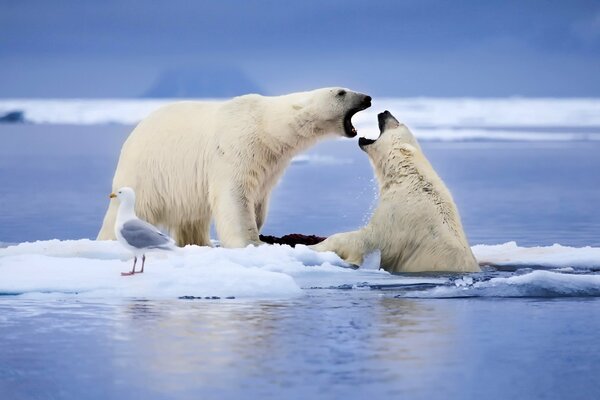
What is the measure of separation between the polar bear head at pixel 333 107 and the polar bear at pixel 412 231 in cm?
67

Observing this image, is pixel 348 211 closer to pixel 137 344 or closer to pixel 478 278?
pixel 478 278

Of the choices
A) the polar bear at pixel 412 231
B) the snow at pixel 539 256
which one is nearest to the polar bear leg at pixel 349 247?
the polar bear at pixel 412 231

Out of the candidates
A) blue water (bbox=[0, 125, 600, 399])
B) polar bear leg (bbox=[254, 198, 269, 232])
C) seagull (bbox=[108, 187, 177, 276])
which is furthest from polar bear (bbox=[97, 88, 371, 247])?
blue water (bbox=[0, 125, 600, 399])

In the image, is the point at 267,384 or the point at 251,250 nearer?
the point at 267,384

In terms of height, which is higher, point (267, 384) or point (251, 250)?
point (251, 250)

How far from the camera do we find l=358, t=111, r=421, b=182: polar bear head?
9523mm

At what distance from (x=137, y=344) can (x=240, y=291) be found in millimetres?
1546

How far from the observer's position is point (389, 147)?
9633 mm

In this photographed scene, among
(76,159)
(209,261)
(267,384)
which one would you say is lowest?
(267,384)

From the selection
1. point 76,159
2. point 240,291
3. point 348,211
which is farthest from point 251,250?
point 76,159

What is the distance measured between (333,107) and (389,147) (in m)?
0.60

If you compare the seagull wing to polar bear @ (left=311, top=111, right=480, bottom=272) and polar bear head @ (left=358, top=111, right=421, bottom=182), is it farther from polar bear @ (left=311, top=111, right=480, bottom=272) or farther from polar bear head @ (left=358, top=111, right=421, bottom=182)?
polar bear head @ (left=358, top=111, right=421, bottom=182)

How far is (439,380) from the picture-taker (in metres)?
5.87

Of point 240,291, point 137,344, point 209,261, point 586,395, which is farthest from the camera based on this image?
point 209,261
